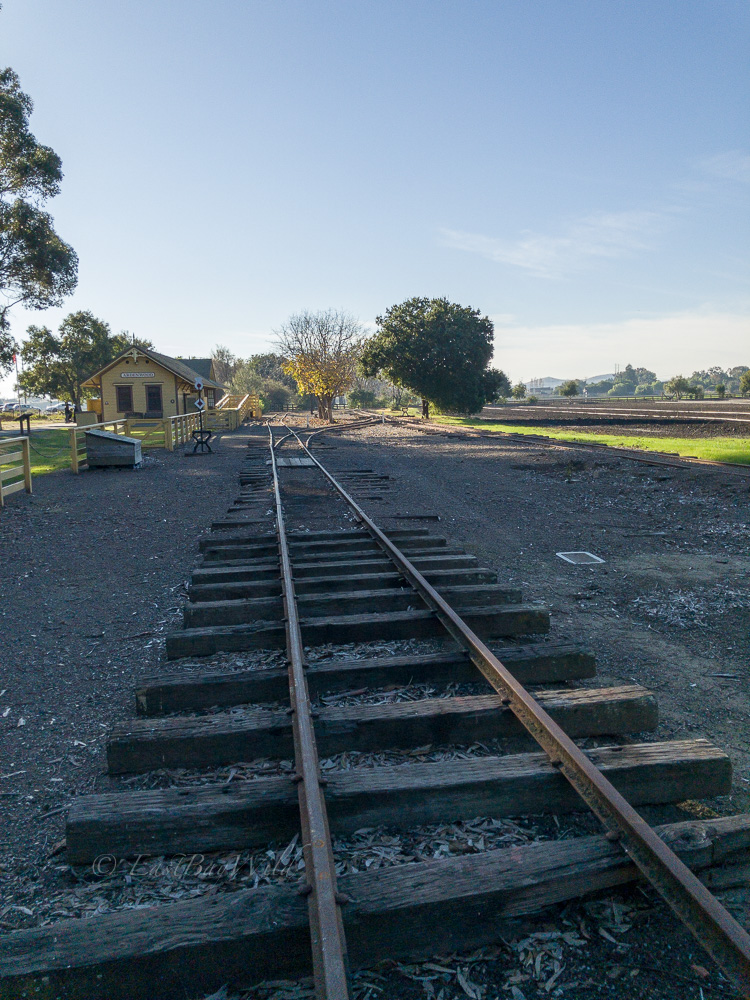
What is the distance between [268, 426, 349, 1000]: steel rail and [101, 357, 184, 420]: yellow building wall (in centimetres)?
4434

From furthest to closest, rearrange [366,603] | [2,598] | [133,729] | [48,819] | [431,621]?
[2,598] < [366,603] < [431,621] < [133,729] < [48,819]

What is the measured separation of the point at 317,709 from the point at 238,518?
7125mm

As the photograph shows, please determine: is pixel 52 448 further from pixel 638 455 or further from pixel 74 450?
pixel 638 455

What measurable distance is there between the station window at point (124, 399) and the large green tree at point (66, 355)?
2304 centimetres

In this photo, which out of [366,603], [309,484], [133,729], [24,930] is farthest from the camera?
[309,484]

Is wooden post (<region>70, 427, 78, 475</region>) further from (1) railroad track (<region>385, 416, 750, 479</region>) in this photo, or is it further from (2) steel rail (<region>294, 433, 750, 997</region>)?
(2) steel rail (<region>294, 433, 750, 997</region>)

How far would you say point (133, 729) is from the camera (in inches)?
149

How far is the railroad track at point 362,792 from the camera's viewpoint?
236 centimetres

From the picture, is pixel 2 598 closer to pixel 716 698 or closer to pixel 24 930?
pixel 24 930

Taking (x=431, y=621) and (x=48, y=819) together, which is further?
(x=431, y=621)

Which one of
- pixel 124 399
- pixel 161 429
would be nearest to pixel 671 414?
pixel 161 429

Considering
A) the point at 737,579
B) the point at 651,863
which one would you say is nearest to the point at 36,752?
the point at 651,863

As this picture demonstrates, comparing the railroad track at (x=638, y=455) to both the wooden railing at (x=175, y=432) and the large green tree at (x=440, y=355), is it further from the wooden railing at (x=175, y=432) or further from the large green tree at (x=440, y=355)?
the large green tree at (x=440, y=355)

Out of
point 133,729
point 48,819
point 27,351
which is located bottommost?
point 48,819
